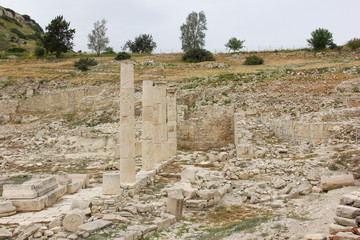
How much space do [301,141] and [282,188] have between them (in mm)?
6311

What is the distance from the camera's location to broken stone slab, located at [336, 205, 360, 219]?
6.04 metres

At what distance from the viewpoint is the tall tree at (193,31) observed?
6112cm

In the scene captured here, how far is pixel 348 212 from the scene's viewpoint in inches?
240

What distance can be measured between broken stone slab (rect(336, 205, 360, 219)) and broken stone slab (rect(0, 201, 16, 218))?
28.6 ft

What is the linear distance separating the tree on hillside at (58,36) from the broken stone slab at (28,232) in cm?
5216

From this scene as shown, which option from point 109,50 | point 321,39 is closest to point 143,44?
point 109,50

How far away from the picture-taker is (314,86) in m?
28.5

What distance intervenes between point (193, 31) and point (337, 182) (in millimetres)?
55054

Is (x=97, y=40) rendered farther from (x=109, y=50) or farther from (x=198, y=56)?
(x=198, y=56)

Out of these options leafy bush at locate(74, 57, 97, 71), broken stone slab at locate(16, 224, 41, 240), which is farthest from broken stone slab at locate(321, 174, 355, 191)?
leafy bush at locate(74, 57, 97, 71)

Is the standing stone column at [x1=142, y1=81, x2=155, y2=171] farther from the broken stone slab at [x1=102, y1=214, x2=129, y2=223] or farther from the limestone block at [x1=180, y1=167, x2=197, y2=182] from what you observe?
the broken stone slab at [x1=102, y1=214, x2=129, y2=223]

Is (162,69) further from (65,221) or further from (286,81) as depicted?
(65,221)

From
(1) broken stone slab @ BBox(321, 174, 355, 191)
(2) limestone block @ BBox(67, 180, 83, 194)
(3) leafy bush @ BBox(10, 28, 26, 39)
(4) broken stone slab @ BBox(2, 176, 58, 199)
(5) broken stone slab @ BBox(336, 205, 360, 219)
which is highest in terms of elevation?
(3) leafy bush @ BBox(10, 28, 26, 39)

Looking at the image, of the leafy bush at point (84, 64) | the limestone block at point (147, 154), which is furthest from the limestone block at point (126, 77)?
the leafy bush at point (84, 64)
